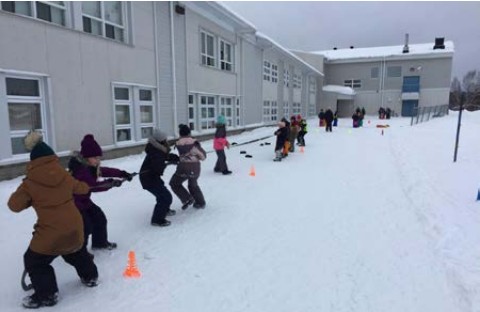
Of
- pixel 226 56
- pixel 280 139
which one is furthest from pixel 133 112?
pixel 226 56

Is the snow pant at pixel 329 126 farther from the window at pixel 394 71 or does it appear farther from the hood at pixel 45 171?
the window at pixel 394 71

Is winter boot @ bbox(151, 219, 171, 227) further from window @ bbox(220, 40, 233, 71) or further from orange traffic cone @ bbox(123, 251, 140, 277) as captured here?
window @ bbox(220, 40, 233, 71)

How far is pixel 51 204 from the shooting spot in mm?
3172

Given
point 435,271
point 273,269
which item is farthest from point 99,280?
point 435,271

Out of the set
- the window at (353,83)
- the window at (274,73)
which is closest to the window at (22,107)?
the window at (274,73)

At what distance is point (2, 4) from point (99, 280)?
7.95m

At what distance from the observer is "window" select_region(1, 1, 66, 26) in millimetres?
8758

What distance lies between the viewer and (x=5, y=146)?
27.1 feet

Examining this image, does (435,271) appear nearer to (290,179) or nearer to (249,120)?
(290,179)

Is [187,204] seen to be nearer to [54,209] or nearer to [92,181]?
[92,181]

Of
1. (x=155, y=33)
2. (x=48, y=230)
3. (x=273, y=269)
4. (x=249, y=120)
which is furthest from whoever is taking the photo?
(x=249, y=120)

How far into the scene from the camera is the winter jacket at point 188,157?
6.11m

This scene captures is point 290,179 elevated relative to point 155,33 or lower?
lower

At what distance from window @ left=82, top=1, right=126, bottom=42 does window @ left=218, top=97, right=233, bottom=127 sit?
8326 millimetres
